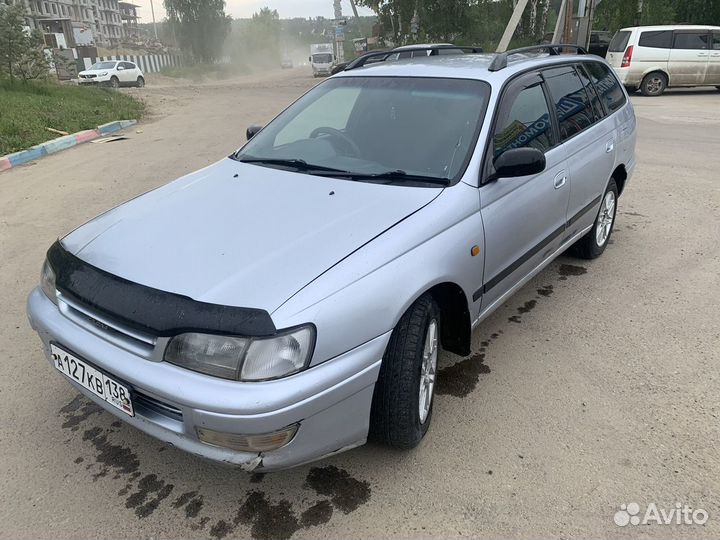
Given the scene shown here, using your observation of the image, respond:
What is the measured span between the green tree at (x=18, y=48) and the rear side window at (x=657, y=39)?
15548mm

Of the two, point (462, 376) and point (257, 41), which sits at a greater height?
point (257, 41)

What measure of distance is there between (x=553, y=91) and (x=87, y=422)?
3.29 meters

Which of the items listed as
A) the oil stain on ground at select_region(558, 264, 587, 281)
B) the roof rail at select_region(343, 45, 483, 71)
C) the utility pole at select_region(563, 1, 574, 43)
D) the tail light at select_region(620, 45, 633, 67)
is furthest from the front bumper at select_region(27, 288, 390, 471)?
the utility pole at select_region(563, 1, 574, 43)

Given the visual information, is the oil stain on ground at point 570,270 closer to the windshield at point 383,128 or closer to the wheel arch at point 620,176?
the wheel arch at point 620,176

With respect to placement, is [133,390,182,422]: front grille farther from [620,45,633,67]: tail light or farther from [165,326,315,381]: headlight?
[620,45,633,67]: tail light

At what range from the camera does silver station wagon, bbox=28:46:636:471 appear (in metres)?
1.88

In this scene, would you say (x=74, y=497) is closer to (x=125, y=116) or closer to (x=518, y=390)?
(x=518, y=390)

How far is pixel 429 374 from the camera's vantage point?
2.51 m

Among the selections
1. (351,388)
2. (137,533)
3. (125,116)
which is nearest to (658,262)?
(351,388)

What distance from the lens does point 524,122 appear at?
316 cm

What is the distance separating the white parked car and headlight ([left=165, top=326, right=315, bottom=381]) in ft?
95.6

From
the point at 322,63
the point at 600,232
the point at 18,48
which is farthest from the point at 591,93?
the point at 322,63

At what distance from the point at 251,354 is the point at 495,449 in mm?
1249

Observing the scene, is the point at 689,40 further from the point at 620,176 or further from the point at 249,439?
the point at 249,439
